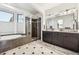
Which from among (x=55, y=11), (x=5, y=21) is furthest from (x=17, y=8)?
(x=55, y=11)

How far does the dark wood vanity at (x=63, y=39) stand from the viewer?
5.87 ft

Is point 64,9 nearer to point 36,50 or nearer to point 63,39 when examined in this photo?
point 63,39

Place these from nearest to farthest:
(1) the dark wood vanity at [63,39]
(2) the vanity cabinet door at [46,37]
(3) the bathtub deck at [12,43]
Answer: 1. (3) the bathtub deck at [12,43]
2. (1) the dark wood vanity at [63,39]
3. (2) the vanity cabinet door at [46,37]

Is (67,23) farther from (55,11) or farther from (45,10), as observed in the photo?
(45,10)

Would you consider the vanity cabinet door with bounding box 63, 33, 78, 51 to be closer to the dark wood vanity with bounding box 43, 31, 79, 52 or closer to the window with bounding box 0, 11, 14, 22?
the dark wood vanity with bounding box 43, 31, 79, 52

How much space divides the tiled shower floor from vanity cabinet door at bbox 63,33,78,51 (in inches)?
4.3

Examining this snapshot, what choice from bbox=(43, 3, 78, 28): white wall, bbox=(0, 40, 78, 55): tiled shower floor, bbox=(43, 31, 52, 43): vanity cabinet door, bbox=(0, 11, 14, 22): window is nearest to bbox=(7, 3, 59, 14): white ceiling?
bbox=(43, 3, 78, 28): white wall

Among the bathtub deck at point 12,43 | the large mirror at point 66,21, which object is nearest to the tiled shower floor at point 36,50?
the bathtub deck at point 12,43

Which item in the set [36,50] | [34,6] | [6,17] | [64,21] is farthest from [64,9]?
[6,17]

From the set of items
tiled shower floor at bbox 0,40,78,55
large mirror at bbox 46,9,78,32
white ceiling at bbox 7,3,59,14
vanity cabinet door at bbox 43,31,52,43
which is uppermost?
white ceiling at bbox 7,3,59,14

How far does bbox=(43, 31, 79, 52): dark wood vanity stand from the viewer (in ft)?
5.87

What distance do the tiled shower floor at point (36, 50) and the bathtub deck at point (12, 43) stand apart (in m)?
0.07

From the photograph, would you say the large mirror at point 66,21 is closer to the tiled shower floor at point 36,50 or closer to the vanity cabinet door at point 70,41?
the vanity cabinet door at point 70,41

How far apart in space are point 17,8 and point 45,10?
630 millimetres
